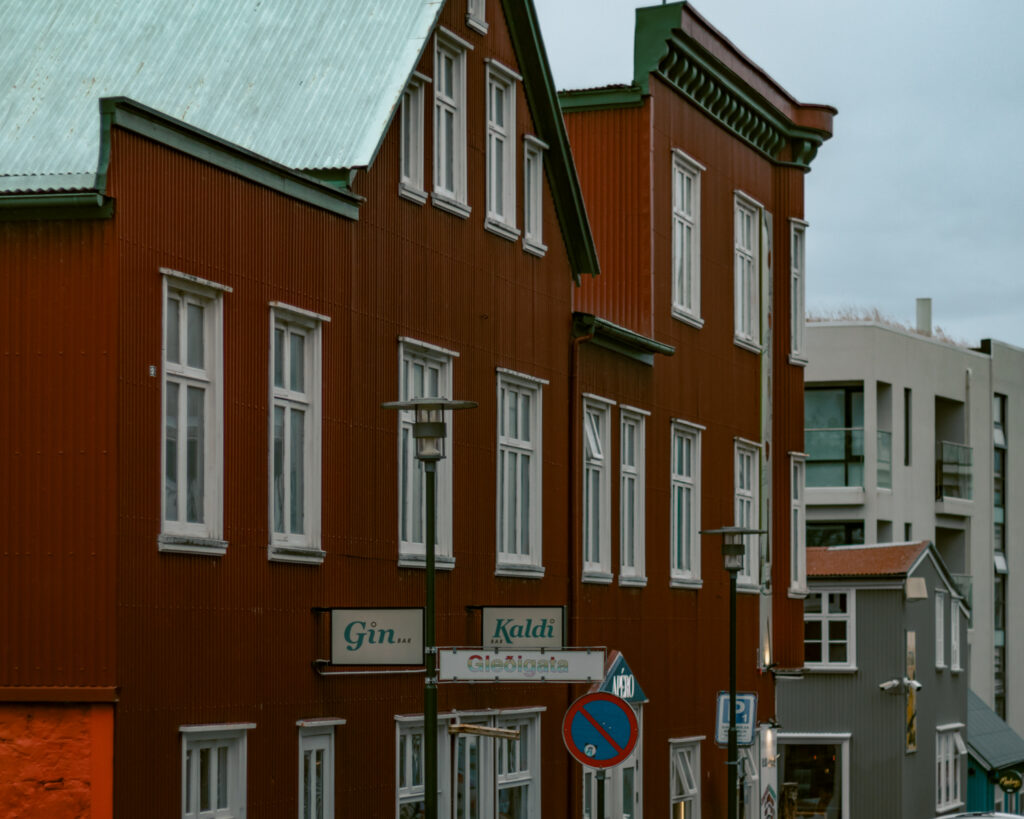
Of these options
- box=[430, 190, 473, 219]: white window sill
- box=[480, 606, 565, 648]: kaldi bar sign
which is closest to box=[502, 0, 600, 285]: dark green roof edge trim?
box=[430, 190, 473, 219]: white window sill

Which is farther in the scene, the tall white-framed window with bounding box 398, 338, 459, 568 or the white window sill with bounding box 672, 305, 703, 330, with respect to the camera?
the white window sill with bounding box 672, 305, 703, 330

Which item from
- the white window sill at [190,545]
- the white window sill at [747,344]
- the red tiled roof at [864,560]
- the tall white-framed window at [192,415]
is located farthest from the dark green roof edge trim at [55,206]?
the red tiled roof at [864,560]

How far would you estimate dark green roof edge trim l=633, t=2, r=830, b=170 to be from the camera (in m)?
30.4

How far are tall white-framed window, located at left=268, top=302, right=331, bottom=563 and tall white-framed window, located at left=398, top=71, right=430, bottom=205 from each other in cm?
239

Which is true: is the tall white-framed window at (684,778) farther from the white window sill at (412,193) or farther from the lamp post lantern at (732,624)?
the white window sill at (412,193)

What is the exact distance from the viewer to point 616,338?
27.3 m

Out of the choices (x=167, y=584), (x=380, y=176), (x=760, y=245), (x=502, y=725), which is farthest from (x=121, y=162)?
(x=760, y=245)

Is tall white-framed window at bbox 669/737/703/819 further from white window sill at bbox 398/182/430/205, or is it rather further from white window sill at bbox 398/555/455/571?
white window sill at bbox 398/182/430/205

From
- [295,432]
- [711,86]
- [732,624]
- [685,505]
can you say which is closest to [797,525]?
[685,505]

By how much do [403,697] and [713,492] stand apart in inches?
439

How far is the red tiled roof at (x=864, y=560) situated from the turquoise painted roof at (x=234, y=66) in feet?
96.6

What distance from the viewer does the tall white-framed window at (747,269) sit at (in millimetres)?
33344

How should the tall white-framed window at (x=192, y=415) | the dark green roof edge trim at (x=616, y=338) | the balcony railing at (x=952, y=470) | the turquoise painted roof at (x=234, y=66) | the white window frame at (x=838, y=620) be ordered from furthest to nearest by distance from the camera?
1. the balcony railing at (x=952, y=470)
2. the white window frame at (x=838, y=620)
3. the dark green roof edge trim at (x=616, y=338)
4. the turquoise painted roof at (x=234, y=66)
5. the tall white-framed window at (x=192, y=415)

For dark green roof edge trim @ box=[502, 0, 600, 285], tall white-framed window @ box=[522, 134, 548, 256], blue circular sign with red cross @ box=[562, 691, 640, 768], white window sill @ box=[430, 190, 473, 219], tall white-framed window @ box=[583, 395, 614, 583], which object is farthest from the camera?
tall white-framed window @ box=[583, 395, 614, 583]
